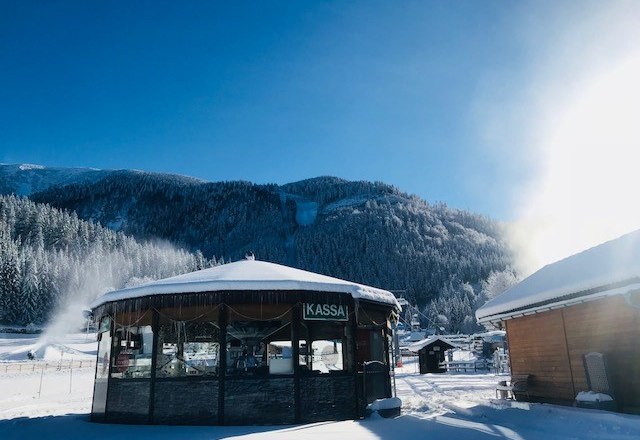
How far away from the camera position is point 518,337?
1655 cm

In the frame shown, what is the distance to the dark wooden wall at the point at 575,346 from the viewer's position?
1139 cm

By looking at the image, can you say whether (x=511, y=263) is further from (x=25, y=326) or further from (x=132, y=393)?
(x=132, y=393)

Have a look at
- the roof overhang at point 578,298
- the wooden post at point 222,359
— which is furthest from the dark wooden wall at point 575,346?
the wooden post at point 222,359

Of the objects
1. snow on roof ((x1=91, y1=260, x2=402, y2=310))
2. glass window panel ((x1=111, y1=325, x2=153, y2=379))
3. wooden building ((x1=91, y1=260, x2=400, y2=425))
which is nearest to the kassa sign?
wooden building ((x1=91, y1=260, x2=400, y2=425))

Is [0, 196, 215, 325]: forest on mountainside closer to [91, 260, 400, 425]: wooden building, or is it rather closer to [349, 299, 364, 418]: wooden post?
[91, 260, 400, 425]: wooden building

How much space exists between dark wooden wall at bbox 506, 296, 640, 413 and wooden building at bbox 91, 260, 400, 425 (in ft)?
18.2

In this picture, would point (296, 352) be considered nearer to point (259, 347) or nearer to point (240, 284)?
point (259, 347)

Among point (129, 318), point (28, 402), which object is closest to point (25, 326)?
point (28, 402)

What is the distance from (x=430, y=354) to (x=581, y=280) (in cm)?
3361

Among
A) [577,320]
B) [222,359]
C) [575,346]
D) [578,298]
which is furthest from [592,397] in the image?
[222,359]

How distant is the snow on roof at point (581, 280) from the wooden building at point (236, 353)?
5.04 meters

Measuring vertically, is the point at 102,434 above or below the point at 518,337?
below

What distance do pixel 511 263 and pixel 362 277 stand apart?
5378cm

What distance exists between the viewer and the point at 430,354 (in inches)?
1718
